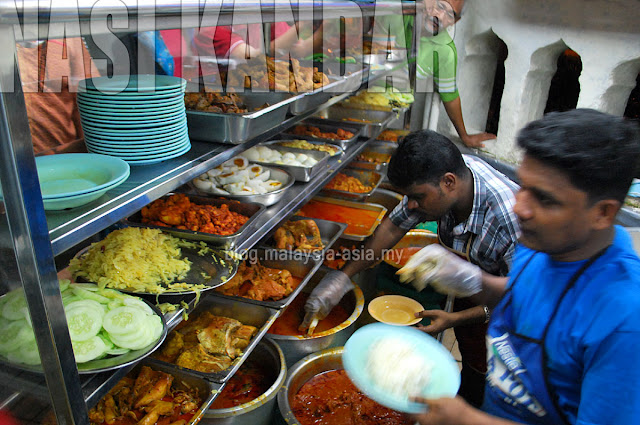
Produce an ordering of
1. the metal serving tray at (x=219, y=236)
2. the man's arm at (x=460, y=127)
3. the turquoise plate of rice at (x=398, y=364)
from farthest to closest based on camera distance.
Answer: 1. the man's arm at (x=460, y=127)
2. the metal serving tray at (x=219, y=236)
3. the turquoise plate of rice at (x=398, y=364)

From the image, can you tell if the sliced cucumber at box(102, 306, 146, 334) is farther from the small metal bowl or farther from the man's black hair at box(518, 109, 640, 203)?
the man's black hair at box(518, 109, 640, 203)

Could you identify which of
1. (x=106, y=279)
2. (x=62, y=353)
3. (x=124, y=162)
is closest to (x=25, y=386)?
(x=62, y=353)

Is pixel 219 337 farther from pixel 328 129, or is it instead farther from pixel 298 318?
pixel 328 129

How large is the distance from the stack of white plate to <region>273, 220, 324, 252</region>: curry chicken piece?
132cm

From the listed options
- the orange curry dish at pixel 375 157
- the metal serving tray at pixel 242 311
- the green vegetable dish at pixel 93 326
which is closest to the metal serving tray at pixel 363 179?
the orange curry dish at pixel 375 157

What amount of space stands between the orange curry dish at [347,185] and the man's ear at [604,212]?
3.15 meters

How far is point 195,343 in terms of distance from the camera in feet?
7.64

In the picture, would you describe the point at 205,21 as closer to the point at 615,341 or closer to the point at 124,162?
the point at 124,162

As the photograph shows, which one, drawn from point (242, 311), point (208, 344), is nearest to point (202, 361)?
point (208, 344)

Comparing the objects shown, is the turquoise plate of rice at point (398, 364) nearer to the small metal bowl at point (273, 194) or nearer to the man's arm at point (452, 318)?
the man's arm at point (452, 318)

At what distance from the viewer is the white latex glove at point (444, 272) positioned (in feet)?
7.32

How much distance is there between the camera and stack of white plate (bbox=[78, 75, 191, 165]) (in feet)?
5.45

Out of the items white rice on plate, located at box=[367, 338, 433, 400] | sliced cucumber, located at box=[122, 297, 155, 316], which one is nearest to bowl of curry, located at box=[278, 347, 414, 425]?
white rice on plate, located at box=[367, 338, 433, 400]

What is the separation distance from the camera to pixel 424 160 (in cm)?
244
